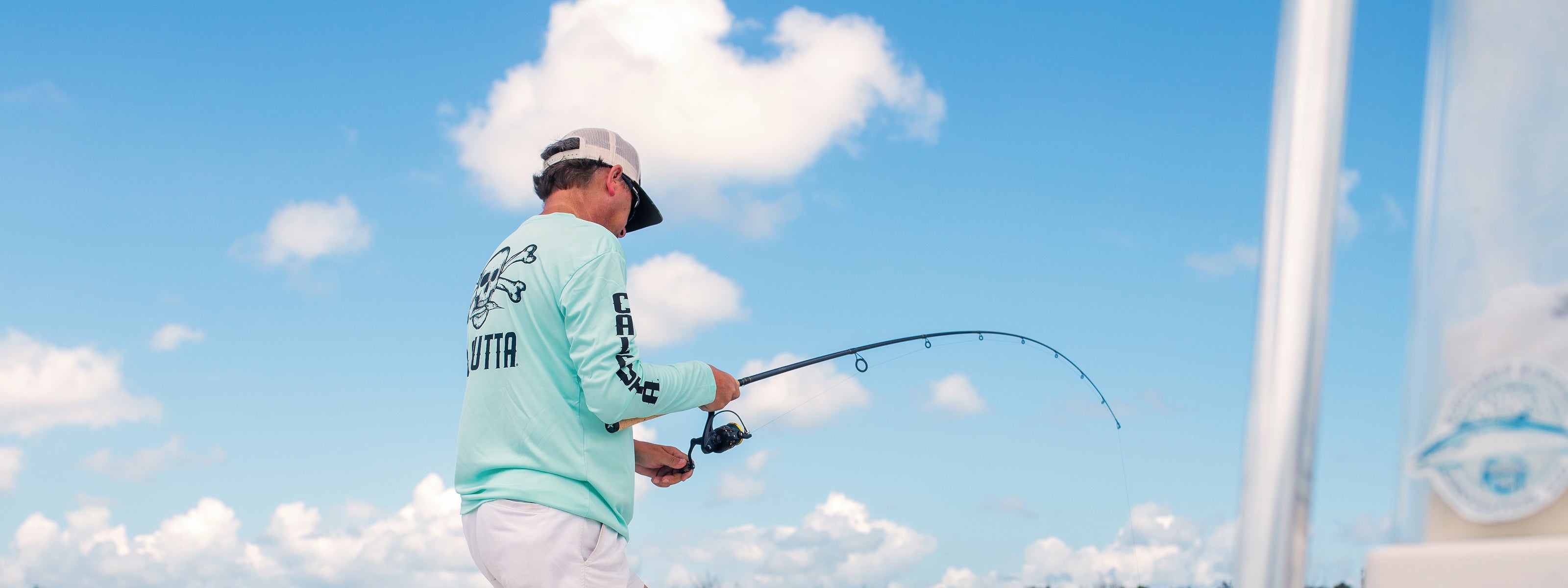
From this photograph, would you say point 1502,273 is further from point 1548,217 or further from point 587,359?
point 587,359

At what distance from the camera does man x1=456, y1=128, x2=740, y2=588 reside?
2619 millimetres

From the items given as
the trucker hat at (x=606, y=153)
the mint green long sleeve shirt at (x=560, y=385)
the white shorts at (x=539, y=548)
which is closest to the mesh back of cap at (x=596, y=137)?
the trucker hat at (x=606, y=153)

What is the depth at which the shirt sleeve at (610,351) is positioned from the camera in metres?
2.64

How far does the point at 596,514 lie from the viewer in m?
2.67

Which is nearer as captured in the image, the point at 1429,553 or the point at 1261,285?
the point at 1261,285

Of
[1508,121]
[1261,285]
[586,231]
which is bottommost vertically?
[1261,285]

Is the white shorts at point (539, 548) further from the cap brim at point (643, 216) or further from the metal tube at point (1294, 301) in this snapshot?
the metal tube at point (1294, 301)

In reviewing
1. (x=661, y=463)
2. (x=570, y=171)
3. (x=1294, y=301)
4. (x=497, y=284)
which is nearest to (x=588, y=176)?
(x=570, y=171)

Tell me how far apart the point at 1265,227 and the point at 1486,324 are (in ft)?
1.06

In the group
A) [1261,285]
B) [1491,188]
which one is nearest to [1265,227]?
[1261,285]

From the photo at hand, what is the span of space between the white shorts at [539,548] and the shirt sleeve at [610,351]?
26 cm

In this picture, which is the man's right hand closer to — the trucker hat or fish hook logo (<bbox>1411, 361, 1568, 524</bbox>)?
the trucker hat

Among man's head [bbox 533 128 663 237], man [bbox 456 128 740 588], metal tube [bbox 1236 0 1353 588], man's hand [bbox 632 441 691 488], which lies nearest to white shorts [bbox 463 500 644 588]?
man [bbox 456 128 740 588]

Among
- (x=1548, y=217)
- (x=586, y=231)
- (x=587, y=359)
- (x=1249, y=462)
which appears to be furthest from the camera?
(x=586, y=231)
